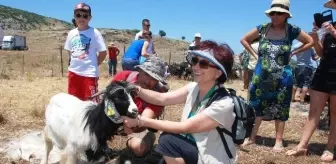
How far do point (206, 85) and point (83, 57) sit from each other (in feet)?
7.58

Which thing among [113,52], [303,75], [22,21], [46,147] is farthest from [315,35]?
[22,21]

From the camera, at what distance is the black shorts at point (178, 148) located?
3111mm

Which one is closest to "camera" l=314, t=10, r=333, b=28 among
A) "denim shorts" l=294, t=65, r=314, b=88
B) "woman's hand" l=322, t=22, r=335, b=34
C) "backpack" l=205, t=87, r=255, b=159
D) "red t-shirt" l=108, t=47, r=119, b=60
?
"woman's hand" l=322, t=22, r=335, b=34

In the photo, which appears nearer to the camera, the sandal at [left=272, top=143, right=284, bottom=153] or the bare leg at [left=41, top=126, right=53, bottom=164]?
the bare leg at [left=41, top=126, right=53, bottom=164]

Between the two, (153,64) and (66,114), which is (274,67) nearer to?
(153,64)

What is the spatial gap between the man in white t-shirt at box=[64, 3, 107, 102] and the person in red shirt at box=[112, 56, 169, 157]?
3.06 ft

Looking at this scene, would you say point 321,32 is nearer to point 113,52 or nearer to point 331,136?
point 331,136

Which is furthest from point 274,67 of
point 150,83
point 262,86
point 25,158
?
point 25,158

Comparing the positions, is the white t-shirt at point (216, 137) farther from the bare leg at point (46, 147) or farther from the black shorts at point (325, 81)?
the black shorts at point (325, 81)

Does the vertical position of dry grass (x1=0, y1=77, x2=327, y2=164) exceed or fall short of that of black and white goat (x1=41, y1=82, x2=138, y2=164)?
it falls short

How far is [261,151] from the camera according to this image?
519 centimetres

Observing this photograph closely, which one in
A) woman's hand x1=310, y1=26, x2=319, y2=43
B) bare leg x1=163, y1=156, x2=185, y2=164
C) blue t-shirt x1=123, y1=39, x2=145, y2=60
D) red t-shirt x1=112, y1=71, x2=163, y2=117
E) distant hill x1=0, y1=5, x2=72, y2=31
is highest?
distant hill x1=0, y1=5, x2=72, y2=31

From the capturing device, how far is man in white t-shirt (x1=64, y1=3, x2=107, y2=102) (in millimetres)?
4945

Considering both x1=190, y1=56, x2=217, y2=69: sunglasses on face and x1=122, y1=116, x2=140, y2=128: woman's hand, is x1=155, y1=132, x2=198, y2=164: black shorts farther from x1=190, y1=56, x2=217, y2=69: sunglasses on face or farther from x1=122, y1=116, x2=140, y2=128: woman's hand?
x1=190, y1=56, x2=217, y2=69: sunglasses on face
